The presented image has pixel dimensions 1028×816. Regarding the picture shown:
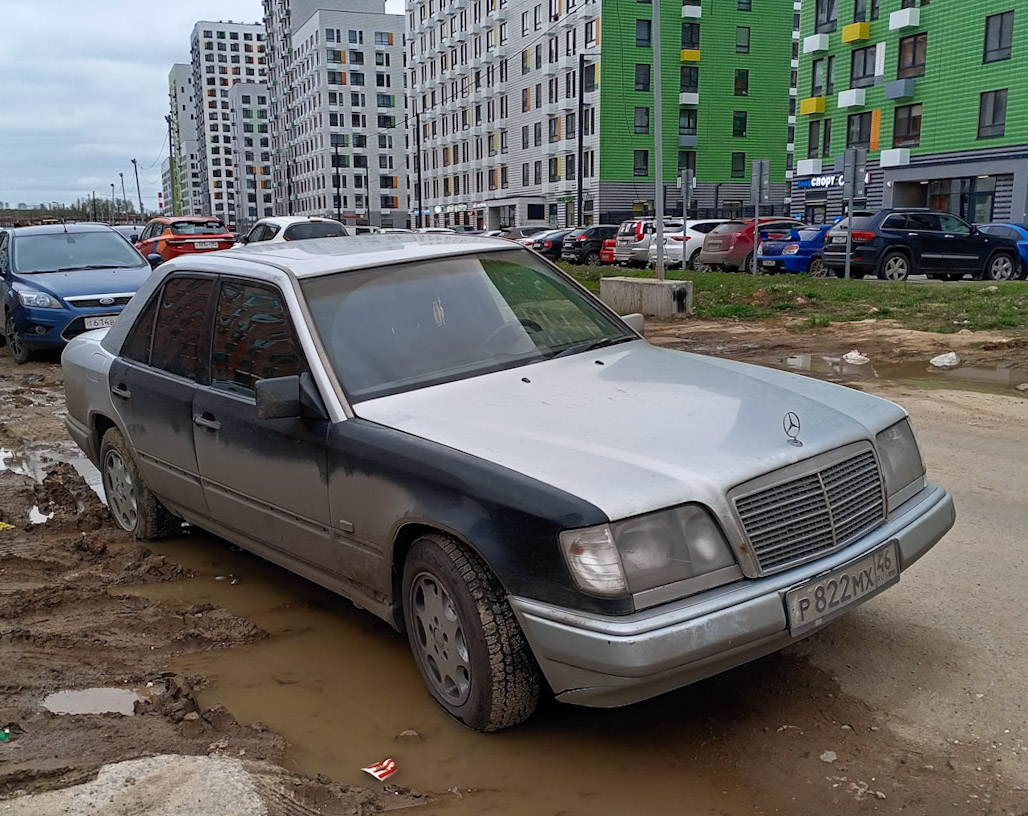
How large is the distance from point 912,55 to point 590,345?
4522cm

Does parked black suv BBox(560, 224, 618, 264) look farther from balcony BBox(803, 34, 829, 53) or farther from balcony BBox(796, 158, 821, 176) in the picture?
balcony BBox(803, 34, 829, 53)

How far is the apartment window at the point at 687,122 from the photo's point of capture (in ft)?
211

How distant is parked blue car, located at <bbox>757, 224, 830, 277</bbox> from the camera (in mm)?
23688

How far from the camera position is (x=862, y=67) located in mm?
46938

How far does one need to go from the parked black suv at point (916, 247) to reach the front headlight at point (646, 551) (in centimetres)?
1980

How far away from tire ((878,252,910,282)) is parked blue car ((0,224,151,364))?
1528 cm

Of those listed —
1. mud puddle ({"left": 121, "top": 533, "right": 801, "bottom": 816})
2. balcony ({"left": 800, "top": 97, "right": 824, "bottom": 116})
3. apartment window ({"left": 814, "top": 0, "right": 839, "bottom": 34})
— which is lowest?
mud puddle ({"left": 121, "top": 533, "right": 801, "bottom": 816})

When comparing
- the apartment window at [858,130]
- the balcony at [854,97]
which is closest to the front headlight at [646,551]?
the apartment window at [858,130]

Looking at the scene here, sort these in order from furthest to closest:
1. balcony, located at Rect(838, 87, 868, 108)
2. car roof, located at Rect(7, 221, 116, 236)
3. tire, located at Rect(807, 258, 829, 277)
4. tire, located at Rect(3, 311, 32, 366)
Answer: balcony, located at Rect(838, 87, 868, 108)
tire, located at Rect(807, 258, 829, 277)
car roof, located at Rect(7, 221, 116, 236)
tire, located at Rect(3, 311, 32, 366)

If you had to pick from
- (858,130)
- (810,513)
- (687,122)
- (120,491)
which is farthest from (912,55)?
(810,513)

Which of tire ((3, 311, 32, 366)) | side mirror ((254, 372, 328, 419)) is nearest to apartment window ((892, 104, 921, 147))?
tire ((3, 311, 32, 366))

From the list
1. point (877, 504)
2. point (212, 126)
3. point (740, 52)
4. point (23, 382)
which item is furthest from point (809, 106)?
point (212, 126)

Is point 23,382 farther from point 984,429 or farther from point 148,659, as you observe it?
point 984,429

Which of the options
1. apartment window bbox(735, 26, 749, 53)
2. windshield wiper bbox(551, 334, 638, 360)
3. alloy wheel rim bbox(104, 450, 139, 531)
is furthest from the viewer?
apartment window bbox(735, 26, 749, 53)
